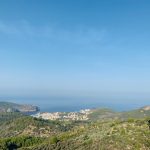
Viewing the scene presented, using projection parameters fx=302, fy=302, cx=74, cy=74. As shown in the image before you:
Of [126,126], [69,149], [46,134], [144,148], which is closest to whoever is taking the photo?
[144,148]

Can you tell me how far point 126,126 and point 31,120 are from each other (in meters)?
87.6

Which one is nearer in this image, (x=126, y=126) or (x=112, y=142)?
(x=112, y=142)

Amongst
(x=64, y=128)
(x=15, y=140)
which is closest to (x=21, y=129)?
(x=64, y=128)

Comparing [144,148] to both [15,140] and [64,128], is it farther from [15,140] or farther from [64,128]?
[64,128]

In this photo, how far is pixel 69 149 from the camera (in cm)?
7831

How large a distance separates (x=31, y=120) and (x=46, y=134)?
877 inches

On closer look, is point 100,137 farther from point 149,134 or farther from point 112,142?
point 149,134

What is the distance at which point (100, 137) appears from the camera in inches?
3253

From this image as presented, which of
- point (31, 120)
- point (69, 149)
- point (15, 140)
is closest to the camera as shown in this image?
point (69, 149)

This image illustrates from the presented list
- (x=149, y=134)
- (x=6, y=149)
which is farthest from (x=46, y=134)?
(x=149, y=134)

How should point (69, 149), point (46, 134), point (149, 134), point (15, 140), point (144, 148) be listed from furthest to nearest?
point (46, 134) < point (15, 140) < point (149, 134) < point (69, 149) < point (144, 148)

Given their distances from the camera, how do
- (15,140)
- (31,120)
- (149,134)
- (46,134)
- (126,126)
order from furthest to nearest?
(31,120) < (46,134) < (15,140) < (126,126) < (149,134)

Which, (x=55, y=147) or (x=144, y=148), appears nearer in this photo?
(x=144, y=148)

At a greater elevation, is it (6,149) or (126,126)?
(126,126)
